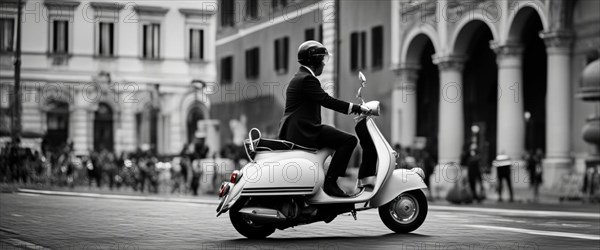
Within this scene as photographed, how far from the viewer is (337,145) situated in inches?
442

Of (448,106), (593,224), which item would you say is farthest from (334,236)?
(448,106)

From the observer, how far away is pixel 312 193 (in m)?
11.0

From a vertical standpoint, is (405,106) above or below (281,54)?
below

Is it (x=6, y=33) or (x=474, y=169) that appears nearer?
(x=474, y=169)

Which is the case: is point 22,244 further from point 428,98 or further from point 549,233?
point 428,98

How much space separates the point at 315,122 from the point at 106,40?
1896 inches

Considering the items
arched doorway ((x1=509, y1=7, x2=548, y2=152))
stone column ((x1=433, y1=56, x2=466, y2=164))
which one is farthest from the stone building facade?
arched doorway ((x1=509, y1=7, x2=548, y2=152))

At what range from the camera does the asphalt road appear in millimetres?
10242

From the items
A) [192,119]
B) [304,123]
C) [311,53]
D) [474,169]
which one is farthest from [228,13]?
[304,123]

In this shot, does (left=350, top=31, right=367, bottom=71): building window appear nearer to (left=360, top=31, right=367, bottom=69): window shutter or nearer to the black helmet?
(left=360, top=31, right=367, bottom=69): window shutter

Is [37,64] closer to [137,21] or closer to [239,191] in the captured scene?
[137,21]

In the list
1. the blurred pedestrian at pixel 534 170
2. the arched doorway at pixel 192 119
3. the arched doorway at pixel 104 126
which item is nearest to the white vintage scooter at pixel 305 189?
the blurred pedestrian at pixel 534 170

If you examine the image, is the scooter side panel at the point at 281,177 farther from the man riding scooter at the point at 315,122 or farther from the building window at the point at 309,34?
the building window at the point at 309,34

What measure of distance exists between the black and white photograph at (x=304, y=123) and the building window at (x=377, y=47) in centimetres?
5
